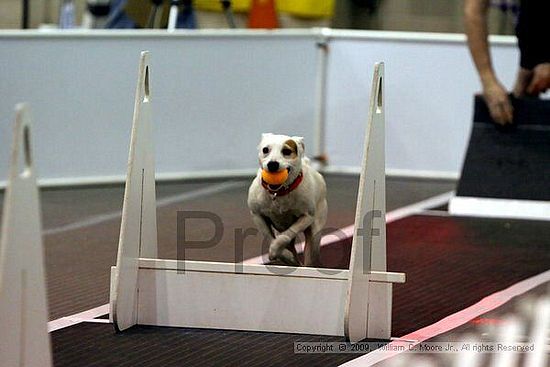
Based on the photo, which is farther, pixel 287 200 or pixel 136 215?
pixel 287 200

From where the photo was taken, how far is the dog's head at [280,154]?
16.0 feet

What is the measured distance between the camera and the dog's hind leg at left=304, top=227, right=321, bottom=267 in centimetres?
525

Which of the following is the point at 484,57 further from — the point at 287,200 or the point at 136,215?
the point at 136,215

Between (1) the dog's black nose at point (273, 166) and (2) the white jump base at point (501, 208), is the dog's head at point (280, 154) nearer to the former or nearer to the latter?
(1) the dog's black nose at point (273, 166)

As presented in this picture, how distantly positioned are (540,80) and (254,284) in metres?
3.57

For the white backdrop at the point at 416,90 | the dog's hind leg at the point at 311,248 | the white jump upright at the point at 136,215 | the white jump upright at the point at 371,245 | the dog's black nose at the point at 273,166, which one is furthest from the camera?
the white backdrop at the point at 416,90

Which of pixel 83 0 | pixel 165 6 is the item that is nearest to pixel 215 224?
pixel 165 6

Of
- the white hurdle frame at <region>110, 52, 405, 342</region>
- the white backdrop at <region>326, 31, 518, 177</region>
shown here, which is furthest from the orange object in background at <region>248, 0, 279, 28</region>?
the white hurdle frame at <region>110, 52, 405, 342</region>

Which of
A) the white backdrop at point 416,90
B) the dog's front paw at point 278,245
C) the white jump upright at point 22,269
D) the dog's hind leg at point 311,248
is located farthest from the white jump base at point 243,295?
the white backdrop at point 416,90

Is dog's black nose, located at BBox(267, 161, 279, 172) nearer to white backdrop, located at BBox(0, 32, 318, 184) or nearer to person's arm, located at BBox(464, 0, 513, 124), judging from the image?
person's arm, located at BBox(464, 0, 513, 124)

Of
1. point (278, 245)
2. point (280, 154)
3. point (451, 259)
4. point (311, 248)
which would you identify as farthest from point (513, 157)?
point (280, 154)

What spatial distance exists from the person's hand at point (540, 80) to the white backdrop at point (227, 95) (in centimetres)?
118

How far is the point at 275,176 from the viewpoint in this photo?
490 centimetres

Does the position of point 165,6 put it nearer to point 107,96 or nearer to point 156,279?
point 107,96
